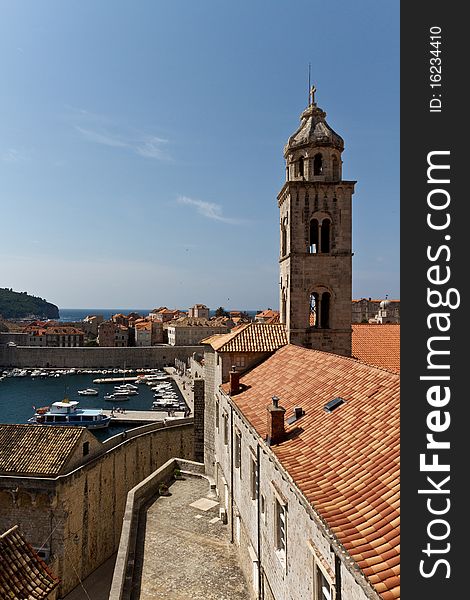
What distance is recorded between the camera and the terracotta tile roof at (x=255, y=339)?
783 inches

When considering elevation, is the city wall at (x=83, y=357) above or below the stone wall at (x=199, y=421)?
below

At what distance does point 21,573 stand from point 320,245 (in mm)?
17955

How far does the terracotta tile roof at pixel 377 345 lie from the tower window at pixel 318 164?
31.4 ft

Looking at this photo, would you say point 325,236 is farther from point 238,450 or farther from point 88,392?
point 88,392

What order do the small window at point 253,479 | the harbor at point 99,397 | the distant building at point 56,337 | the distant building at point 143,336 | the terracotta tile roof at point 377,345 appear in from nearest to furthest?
the small window at point 253,479 < the terracotta tile roof at point 377,345 < the harbor at point 99,397 < the distant building at point 56,337 < the distant building at point 143,336

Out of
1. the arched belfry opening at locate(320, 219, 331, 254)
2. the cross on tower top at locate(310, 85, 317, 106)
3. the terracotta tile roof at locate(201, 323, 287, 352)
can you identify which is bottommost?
the terracotta tile roof at locate(201, 323, 287, 352)

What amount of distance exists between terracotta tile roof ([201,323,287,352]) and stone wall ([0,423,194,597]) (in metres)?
9.00

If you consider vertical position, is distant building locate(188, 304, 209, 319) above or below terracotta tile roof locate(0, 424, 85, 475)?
above

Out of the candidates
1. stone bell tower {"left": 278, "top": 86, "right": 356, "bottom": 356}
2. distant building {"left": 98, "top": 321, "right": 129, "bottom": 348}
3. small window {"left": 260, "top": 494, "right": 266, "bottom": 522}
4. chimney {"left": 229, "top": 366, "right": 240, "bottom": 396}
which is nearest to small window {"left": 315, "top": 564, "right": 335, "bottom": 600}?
small window {"left": 260, "top": 494, "right": 266, "bottom": 522}

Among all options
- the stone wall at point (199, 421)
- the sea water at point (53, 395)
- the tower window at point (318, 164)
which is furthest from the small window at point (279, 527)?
the sea water at point (53, 395)

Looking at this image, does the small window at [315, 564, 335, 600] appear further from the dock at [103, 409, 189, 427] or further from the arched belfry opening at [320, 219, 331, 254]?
the dock at [103, 409, 189, 427]

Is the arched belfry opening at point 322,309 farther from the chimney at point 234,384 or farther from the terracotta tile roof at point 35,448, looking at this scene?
the terracotta tile roof at point 35,448

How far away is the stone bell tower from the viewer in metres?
21.4

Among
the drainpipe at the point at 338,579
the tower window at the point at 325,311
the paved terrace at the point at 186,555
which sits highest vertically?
the tower window at the point at 325,311
